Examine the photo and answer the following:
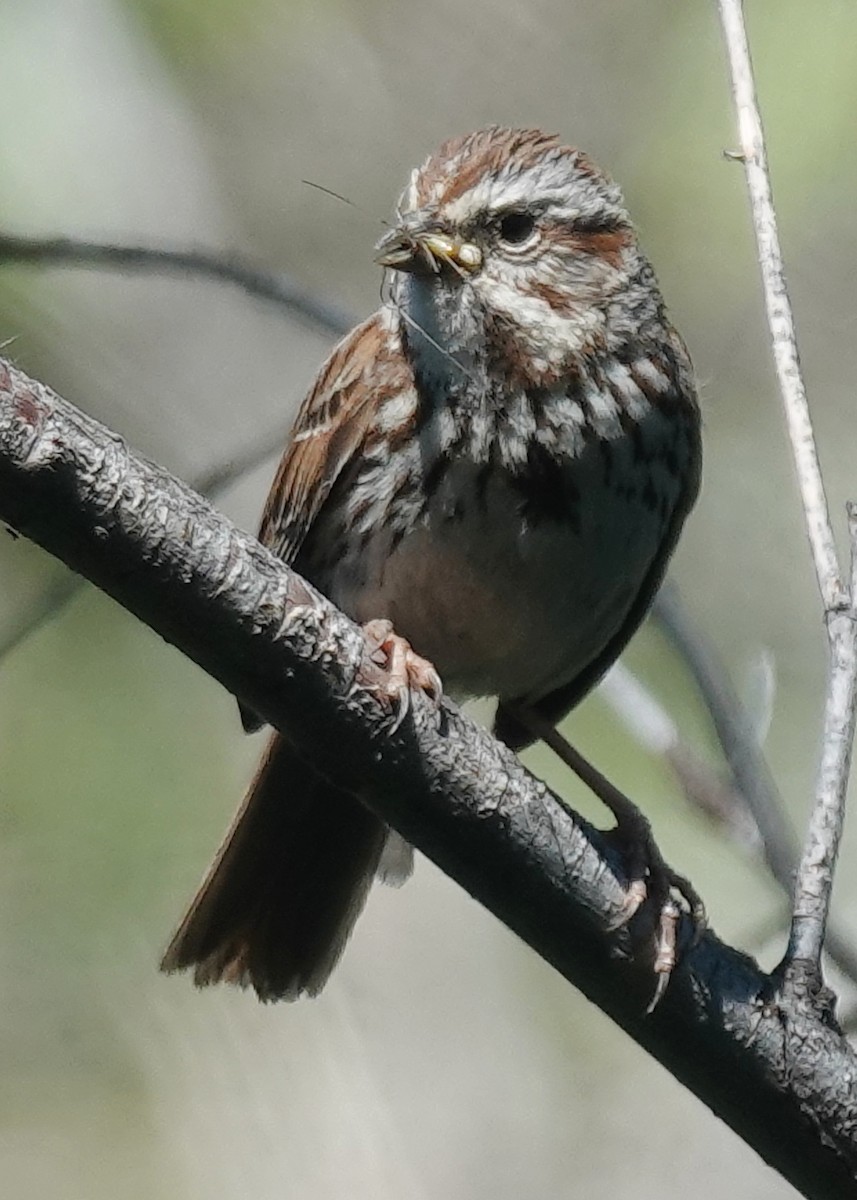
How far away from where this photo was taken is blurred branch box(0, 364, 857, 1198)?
2084mm

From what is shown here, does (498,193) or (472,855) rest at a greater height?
(498,193)

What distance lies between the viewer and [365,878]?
3693 mm

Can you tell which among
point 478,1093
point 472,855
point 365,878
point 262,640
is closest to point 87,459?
point 262,640

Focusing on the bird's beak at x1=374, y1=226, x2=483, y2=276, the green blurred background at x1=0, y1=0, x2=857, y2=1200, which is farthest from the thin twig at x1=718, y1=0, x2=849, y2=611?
the green blurred background at x1=0, y1=0, x2=857, y2=1200

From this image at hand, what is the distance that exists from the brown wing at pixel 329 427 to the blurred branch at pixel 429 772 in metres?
1.00

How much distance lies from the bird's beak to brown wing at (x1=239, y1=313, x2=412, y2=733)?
9.2 inches

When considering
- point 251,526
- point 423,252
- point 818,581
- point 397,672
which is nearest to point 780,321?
point 818,581

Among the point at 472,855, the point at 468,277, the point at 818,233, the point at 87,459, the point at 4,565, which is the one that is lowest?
the point at 4,565

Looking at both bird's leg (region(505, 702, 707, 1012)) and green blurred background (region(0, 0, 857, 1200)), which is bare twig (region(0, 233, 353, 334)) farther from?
bird's leg (region(505, 702, 707, 1012))

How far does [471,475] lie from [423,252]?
0.36 meters

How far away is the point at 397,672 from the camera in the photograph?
2.39 metres

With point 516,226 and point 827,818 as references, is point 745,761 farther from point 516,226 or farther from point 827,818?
point 516,226

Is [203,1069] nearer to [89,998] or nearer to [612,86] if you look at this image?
[89,998]

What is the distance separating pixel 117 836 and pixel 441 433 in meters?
1.45
